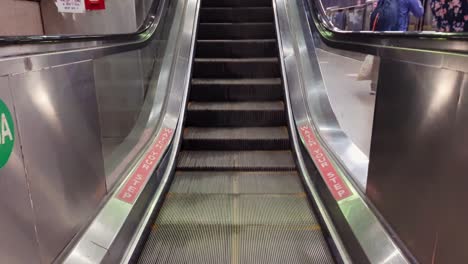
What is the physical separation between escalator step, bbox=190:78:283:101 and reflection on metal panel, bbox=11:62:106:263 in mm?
1980

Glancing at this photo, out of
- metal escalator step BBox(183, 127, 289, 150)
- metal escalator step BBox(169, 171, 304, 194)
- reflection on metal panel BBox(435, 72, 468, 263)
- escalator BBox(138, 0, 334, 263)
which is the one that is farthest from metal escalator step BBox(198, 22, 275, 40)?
reflection on metal panel BBox(435, 72, 468, 263)

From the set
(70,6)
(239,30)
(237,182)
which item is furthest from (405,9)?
(70,6)

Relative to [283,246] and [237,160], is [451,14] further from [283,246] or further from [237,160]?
[283,246]

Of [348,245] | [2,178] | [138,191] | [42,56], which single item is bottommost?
[348,245]

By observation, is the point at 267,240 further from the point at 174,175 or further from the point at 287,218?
the point at 174,175

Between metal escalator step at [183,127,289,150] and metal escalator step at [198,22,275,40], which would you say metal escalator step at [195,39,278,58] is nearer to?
metal escalator step at [198,22,275,40]

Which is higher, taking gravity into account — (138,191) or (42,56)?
(42,56)

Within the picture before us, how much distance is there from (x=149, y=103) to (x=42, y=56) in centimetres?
196

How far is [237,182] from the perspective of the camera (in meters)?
2.72

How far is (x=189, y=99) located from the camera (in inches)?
142

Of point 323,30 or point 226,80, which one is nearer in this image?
point 323,30

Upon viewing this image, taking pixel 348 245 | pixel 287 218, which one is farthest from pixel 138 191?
pixel 348 245

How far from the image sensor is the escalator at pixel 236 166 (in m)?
1.99

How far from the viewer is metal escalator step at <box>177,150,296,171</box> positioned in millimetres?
2896
